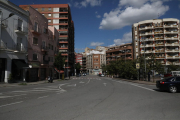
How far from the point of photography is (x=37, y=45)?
32812 millimetres

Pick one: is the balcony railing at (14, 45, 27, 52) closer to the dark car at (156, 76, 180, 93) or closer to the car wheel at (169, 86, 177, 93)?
the dark car at (156, 76, 180, 93)

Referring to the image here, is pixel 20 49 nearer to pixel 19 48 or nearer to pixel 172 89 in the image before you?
pixel 19 48

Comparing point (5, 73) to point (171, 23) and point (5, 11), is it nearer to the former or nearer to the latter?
point (5, 11)

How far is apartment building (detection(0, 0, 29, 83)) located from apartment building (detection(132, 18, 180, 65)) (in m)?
48.7

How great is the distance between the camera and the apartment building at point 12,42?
23073 mm

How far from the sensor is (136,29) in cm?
7100

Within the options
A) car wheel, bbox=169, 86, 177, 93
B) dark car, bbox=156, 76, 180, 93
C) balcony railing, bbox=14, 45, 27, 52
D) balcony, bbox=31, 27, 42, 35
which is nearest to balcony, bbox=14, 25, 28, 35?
balcony, bbox=31, 27, 42, 35

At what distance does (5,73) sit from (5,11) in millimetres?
9677

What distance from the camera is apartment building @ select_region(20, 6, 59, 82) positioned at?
99.6 feet

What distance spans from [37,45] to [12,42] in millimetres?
8128

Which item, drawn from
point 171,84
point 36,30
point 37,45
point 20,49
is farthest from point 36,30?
point 171,84

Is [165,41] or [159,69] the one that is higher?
[165,41]

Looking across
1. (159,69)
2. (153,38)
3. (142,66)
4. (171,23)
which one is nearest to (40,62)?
(142,66)

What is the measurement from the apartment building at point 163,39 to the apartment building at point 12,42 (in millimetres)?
48748
